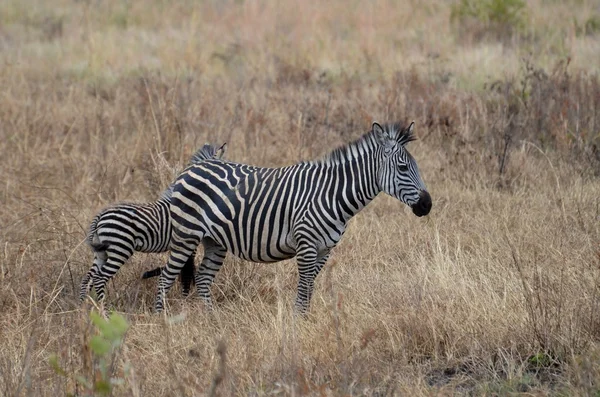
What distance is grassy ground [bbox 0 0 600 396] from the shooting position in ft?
17.0

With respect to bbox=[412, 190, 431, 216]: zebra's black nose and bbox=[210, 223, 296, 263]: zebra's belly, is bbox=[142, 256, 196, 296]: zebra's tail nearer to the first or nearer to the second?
bbox=[210, 223, 296, 263]: zebra's belly

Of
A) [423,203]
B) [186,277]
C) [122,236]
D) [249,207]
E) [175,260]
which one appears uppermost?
[423,203]

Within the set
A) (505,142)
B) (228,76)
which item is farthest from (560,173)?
(228,76)

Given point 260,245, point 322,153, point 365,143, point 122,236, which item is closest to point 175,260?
point 122,236

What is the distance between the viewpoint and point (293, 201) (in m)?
6.51

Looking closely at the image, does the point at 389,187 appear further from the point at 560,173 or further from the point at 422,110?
the point at 422,110

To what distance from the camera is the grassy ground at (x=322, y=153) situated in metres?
5.17

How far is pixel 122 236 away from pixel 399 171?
83.0 inches

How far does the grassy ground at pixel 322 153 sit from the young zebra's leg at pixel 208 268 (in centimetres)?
17

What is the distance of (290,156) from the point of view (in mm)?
9883

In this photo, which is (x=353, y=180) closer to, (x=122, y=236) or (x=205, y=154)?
(x=205, y=154)

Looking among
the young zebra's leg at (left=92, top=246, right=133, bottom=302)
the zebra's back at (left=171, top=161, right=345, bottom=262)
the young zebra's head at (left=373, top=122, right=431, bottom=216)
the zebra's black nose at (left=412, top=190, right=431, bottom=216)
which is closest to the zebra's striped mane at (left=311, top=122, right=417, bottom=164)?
the young zebra's head at (left=373, top=122, right=431, bottom=216)

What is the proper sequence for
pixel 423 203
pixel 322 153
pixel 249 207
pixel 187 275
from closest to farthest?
pixel 423 203 < pixel 249 207 < pixel 187 275 < pixel 322 153

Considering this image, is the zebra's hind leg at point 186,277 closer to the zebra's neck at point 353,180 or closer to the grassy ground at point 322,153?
the grassy ground at point 322,153
